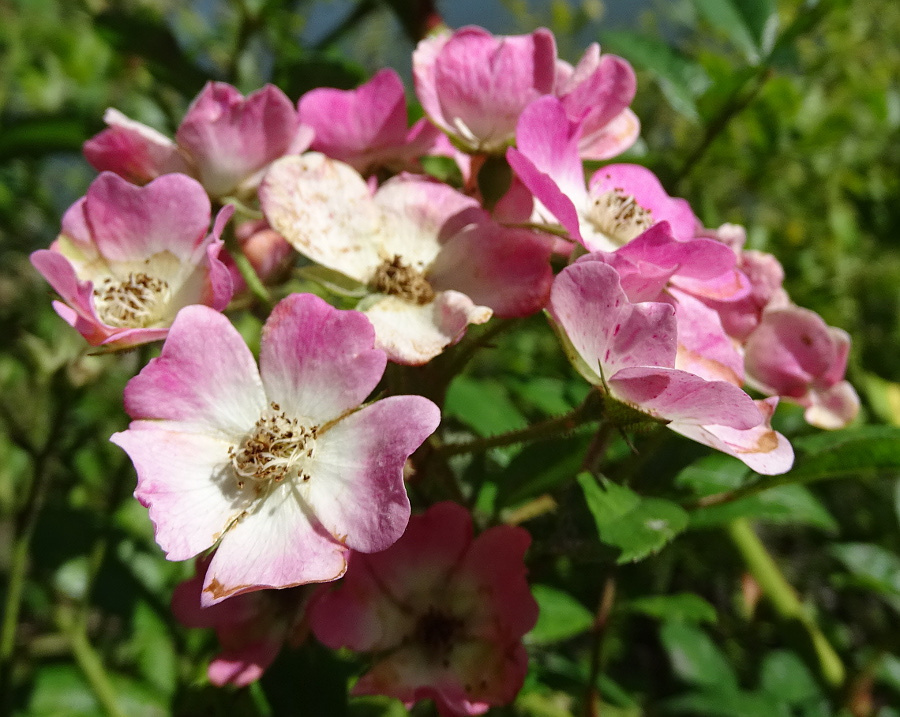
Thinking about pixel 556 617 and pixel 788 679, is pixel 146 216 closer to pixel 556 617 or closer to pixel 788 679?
pixel 556 617

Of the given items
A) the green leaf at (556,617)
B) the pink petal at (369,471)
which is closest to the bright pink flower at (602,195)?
the pink petal at (369,471)

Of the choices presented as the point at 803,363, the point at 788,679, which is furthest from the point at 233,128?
the point at 788,679

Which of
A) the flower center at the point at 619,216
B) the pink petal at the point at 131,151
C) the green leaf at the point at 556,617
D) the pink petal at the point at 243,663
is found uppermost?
the flower center at the point at 619,216

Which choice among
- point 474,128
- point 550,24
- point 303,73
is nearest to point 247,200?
point 474,128

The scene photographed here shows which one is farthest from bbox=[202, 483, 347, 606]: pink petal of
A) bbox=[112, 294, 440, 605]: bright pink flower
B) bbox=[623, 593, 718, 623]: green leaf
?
bbox=[623, 593, 718, 623]: green leaf

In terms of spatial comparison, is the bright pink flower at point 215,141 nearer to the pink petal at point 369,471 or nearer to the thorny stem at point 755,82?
the pink petal at point 369,471

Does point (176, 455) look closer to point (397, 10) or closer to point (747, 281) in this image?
point (747, 281)

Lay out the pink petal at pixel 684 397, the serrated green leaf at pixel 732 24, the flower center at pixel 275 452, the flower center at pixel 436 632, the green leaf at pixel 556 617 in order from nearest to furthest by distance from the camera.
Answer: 1. the pink petal at pixel 684 397
2. the flower center at pixel 275 452
3. the flower center at pixel 436 632
4. the green leaf at pixel 556 617
5. the serrated green leaf at pixel 732 24
